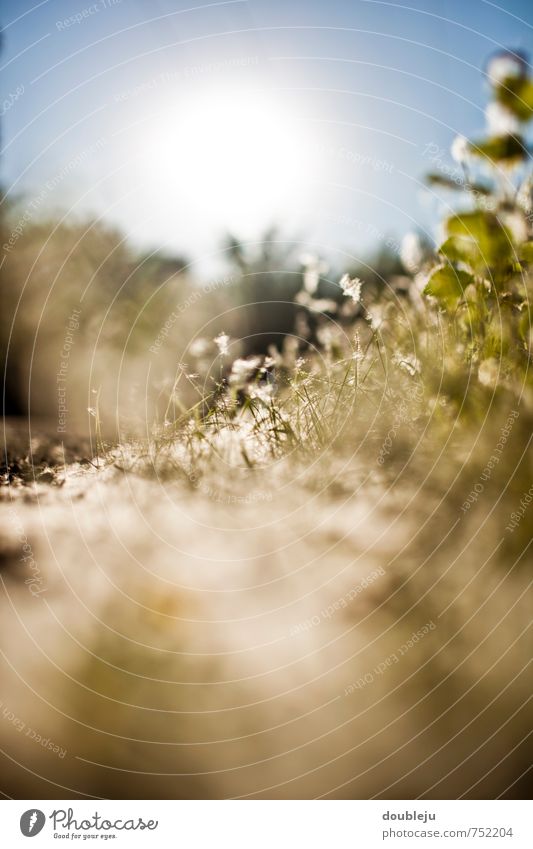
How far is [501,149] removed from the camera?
1.72 meters

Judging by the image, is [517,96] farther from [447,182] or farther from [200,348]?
[200,348]

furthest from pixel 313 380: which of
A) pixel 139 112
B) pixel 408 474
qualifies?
pixel 139 112

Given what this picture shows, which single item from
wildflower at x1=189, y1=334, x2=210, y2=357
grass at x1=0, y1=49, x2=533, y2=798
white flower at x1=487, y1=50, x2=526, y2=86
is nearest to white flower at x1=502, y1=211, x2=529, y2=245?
grass at x1=0, y1=49, x2=533, y2=798

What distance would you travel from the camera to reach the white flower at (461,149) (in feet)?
5.76

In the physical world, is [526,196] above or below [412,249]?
A: below

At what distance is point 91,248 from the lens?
10.2 feet

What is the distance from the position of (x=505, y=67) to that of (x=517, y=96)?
0.32 ft

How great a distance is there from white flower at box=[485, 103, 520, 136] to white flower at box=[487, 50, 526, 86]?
69 millimetres

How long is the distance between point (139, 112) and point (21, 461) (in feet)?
4.44


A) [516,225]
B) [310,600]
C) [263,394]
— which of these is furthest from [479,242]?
[310,600]

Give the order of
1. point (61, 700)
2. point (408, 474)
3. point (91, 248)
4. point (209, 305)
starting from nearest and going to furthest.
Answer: point (61, 700), point (408, 474), point (91, 248), point (209, 305)

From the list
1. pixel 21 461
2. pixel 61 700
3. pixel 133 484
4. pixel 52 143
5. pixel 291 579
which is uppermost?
pixel 52 143

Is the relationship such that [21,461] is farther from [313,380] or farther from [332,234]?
[332,234]
